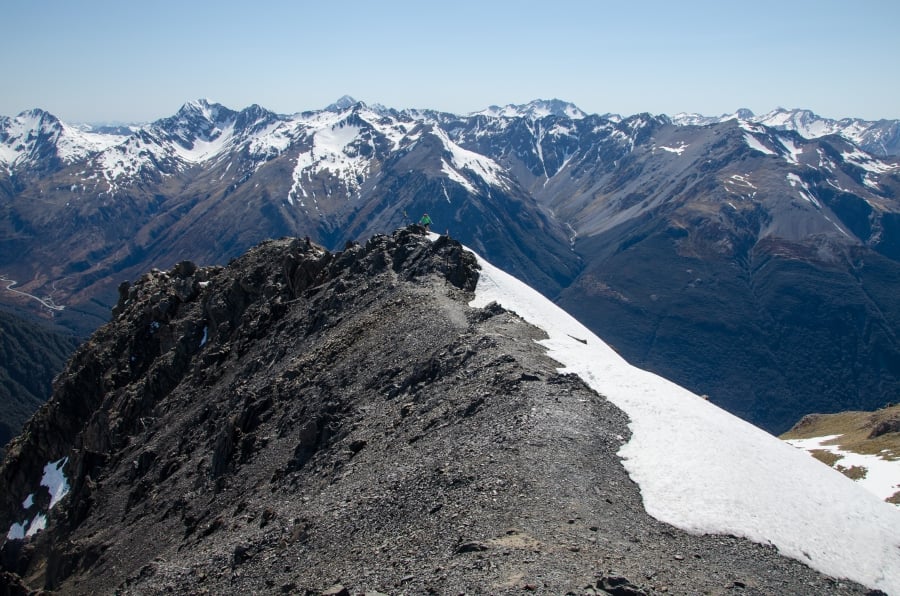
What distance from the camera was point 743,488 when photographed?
2930cm

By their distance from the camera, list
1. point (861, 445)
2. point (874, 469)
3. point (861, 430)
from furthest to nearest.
Result: point (861, 430) < point (861, 445) < point (874, 469)

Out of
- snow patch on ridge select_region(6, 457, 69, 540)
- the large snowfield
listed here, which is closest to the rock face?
snow patch on ridge select_region(6, 457, 69, 540)

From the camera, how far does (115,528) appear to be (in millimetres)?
55156

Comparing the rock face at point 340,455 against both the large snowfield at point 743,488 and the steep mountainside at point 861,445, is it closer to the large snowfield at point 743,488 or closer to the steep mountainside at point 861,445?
the large snowfield at point 743,488

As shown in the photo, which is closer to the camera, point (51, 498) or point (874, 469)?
point (874, 469)

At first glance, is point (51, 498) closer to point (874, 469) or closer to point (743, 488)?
point (743, 488)

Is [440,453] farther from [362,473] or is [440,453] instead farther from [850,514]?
[850,514]

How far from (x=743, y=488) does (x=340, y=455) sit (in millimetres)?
23041

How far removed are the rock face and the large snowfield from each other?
1.16m

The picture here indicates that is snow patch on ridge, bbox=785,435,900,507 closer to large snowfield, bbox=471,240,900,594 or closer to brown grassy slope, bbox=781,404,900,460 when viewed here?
brown grassy slope, bbox=781,404,900,460

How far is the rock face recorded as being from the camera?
2445cm

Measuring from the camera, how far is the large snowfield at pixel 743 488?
2658 cm

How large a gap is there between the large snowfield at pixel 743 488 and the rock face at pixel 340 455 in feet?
3.80

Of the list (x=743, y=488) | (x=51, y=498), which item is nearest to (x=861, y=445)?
(x=743, y=488)
